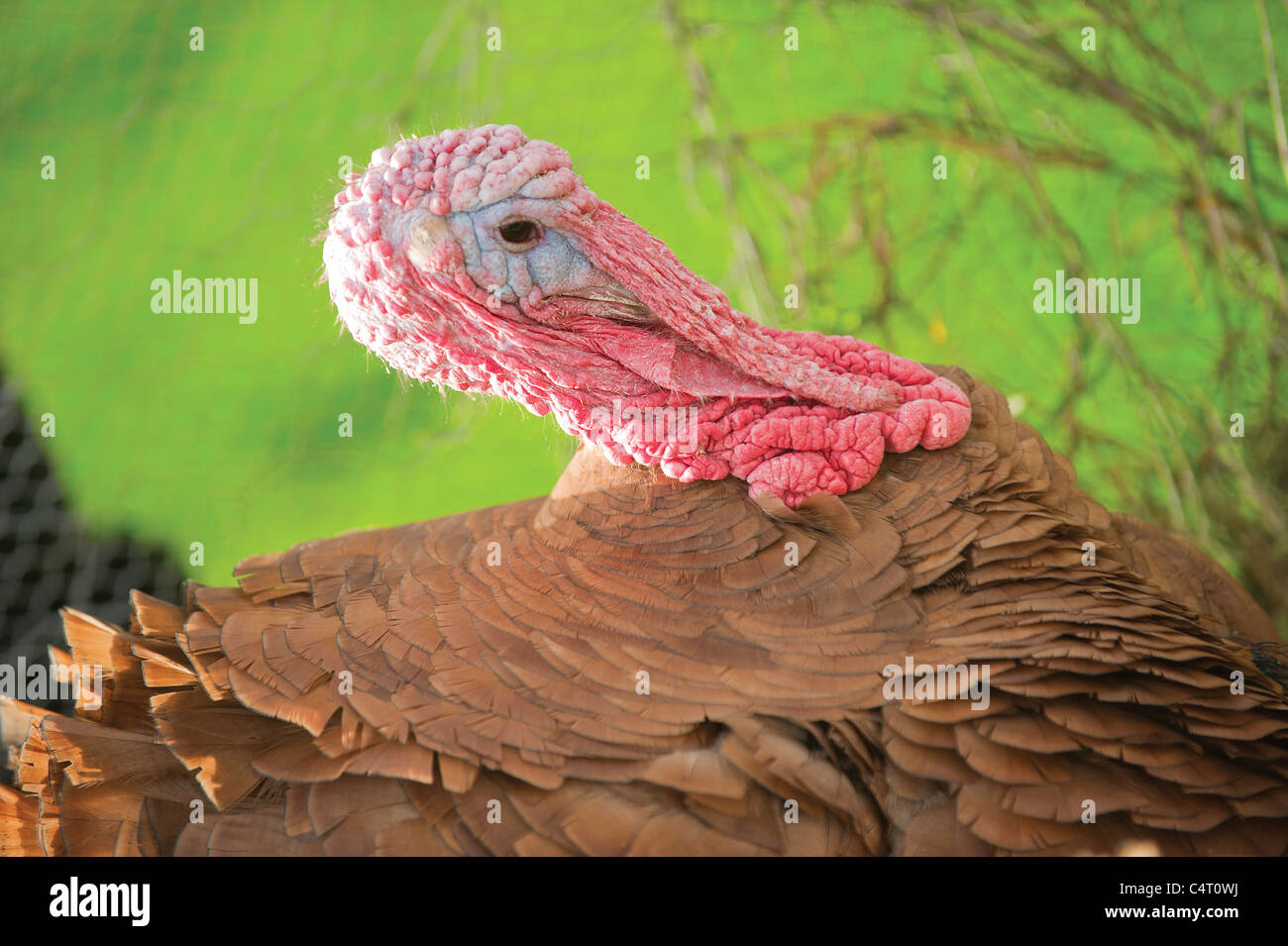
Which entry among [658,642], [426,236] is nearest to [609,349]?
[426,236]

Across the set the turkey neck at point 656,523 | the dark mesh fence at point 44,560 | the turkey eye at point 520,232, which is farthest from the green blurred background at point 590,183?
the turkey eye at point 520,232

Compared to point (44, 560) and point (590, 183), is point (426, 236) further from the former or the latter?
point (44, 560)

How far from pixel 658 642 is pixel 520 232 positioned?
610 mm

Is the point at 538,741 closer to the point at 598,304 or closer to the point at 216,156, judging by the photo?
the point at 598,304

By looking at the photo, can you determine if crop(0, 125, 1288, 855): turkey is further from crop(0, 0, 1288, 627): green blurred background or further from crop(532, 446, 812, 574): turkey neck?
crop(0, 0, 1288, 627): green blurred background

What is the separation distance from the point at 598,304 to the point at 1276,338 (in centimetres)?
197

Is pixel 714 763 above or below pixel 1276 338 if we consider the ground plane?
below

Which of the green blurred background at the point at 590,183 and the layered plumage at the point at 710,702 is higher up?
the green blurred background at the point at 590,183

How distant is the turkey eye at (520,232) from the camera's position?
4.57 ft

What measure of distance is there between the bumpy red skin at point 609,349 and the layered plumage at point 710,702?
59 mm

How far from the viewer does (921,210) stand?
289 cm

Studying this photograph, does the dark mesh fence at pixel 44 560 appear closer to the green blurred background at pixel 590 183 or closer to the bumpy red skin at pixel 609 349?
the green blurred background at pixel 590 183
